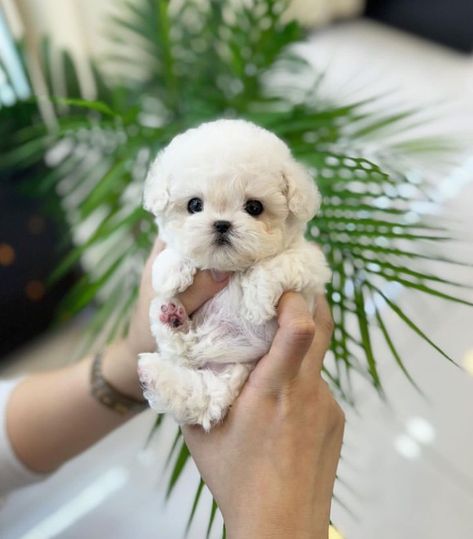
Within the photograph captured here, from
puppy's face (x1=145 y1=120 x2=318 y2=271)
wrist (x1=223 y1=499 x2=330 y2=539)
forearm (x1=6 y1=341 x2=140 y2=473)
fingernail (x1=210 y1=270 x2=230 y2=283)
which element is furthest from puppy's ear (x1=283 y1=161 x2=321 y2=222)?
forearm (x1=6 y1=341 x2=140 y2=473)

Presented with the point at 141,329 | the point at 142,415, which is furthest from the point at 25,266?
the point at 141,329

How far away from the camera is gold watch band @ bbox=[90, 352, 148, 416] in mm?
889

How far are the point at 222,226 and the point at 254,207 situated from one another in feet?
0.17

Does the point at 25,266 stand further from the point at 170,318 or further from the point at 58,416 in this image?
the point at 170,318

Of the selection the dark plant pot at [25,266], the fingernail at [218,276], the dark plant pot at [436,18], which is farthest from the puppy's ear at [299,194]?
the dark plant pot at [436,18]

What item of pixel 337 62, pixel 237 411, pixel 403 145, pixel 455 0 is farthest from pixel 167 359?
pixel 455 0

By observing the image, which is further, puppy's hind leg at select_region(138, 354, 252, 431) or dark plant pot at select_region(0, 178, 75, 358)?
dark plant pot at select_region(0, 178, 75, 358)

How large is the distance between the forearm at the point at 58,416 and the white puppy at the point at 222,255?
33 centimetres

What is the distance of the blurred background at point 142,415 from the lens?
1105 millimetres

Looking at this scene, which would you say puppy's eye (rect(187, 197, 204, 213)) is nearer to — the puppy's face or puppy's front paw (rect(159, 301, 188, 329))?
the puppy's face

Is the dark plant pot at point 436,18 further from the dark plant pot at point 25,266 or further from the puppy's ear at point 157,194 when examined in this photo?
the puppy's ear at point 157,194

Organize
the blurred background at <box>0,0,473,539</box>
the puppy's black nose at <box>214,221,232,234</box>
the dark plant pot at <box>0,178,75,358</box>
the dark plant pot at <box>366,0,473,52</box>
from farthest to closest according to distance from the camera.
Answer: the dark plant pot at <box>366,0,473,52</box> < the dark plant pot at <box>0,178,75,358</box> < the blurred background at <box>0,0,473,539</box> < the puppy's black nose at <box>214,221,232,234</box>

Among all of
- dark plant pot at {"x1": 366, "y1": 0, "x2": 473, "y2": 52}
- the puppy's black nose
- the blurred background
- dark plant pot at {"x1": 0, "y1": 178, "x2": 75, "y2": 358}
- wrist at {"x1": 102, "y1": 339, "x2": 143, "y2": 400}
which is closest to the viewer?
the puppy's black nose

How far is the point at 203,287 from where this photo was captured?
583 millimetres
